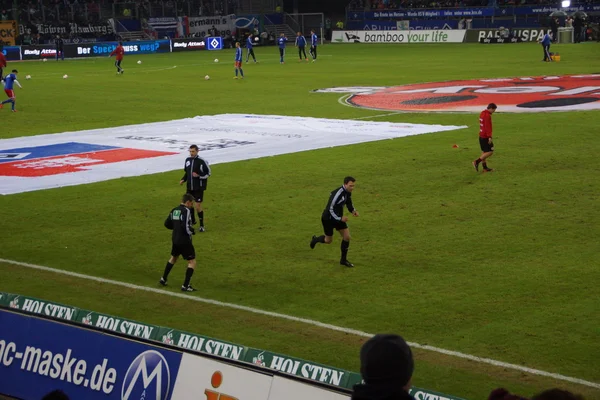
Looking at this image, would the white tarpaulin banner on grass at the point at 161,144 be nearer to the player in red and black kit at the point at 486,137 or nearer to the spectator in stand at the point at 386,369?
the player in red and black kit at the point at 486,137

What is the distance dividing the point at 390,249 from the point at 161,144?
52.7 ft

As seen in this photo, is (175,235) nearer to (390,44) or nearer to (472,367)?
(472,367)

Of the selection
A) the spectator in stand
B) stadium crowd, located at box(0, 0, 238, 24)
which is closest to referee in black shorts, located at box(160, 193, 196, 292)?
the spectator in stand

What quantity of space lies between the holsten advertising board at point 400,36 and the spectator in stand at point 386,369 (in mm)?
82761

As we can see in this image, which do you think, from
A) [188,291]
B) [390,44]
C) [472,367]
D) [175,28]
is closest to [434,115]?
→ [188,291]

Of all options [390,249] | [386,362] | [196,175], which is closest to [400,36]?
[196,175]

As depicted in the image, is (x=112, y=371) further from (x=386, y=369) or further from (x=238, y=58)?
(x=238, y=58)

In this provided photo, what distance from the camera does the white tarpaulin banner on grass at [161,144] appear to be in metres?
27.0

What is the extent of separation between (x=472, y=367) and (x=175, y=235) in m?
5.69

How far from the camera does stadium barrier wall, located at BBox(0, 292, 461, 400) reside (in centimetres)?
878

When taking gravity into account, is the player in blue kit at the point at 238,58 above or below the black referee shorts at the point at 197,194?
above

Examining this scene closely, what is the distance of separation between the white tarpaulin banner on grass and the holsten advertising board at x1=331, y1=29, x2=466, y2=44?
5172 centimetres

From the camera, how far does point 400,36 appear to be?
9050cm

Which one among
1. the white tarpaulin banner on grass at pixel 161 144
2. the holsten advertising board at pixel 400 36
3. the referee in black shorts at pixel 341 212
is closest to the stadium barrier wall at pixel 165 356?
the referee in black shorts at pixel 341 212
